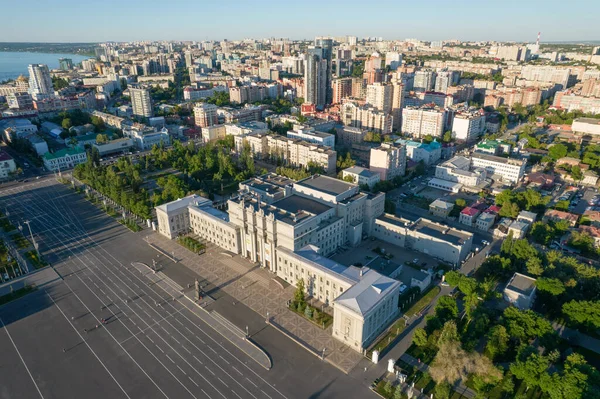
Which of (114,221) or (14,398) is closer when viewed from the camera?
(14,398)

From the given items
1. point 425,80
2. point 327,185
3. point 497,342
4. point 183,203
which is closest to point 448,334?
point 497,342

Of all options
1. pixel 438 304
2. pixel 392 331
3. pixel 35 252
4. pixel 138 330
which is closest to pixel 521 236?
pixel 438 304

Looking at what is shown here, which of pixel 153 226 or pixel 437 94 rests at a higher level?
pixel 437 94

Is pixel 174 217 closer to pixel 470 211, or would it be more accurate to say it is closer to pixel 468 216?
pixel 468 216

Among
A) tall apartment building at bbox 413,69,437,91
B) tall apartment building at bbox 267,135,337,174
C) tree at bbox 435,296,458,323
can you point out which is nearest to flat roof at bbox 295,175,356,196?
tall apartment building at bbox 267,135,337,174

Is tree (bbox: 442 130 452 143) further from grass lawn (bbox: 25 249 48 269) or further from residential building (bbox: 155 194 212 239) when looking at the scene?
grass lawn (bbox: 25 249 48 269)

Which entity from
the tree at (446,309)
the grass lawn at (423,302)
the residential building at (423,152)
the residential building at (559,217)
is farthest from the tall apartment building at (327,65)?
the tree at (446,309)

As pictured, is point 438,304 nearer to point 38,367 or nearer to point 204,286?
point 204,286
